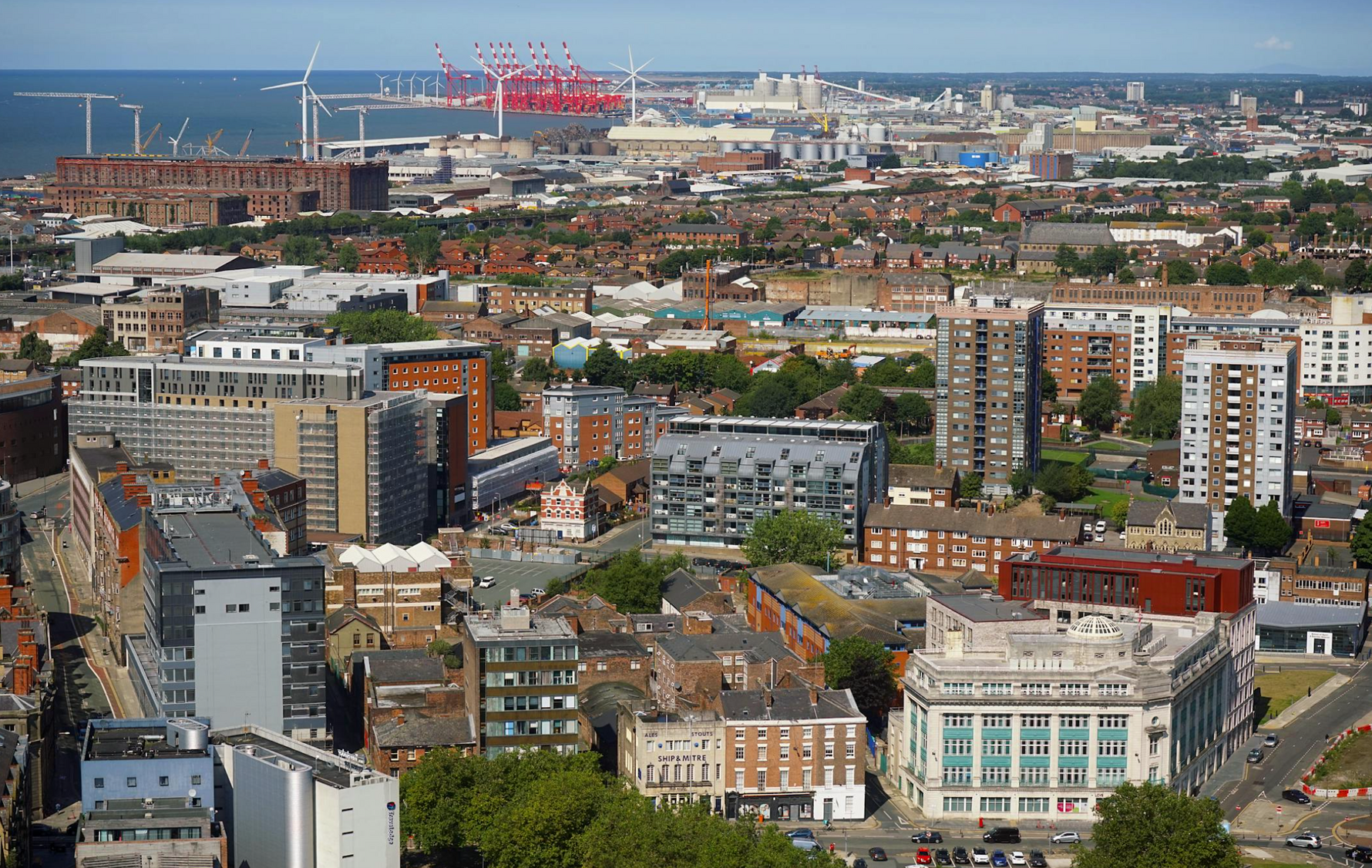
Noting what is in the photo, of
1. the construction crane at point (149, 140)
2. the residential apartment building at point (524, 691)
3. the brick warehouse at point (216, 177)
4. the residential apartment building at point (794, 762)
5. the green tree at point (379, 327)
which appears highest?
the construction crane at point (149, 140)

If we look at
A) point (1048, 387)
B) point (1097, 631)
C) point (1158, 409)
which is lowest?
Result: point (1158, 409)

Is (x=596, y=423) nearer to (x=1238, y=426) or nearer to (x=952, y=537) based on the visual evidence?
(x=952, y=537)

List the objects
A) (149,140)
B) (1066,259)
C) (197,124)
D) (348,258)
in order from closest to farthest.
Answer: (1066,259) → (348,258) → (149,140) → (197,124)

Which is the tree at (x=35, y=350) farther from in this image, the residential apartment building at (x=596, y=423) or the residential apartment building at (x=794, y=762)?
the residential apartment building at (x=794, y=762)

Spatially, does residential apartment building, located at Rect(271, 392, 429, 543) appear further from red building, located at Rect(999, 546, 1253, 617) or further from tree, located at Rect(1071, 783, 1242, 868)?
tree, located at Rect(1071, 783, 1242, 868)

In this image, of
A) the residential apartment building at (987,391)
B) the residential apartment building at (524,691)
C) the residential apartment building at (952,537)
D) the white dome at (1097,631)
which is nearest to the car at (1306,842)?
the white dome at (1097,631)

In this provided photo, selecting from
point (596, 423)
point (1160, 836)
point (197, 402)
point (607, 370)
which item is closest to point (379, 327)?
Result: point (607, 370)

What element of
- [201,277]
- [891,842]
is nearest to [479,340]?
[201,277]

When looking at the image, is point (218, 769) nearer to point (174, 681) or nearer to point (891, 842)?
point (174, 681)
